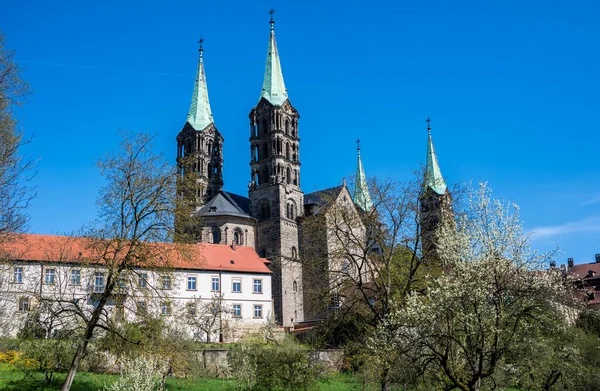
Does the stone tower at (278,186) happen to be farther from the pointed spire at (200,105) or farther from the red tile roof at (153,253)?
the pointed spire at (200,105)

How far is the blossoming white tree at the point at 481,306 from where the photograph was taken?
18.8 metres

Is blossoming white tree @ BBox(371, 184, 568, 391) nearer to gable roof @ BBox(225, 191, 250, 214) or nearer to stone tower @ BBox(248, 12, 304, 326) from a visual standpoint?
stone tower @ BBox(248, 12, 304, 326)

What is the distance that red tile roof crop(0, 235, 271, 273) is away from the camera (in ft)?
76.8

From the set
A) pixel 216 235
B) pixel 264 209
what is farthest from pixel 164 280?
pixel 264 209

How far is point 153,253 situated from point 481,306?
39.8 feet

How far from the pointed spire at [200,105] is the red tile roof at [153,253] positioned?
977 inches

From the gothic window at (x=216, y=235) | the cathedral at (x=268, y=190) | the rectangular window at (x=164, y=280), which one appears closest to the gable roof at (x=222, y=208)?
the cathedral at (x=268, y=190)

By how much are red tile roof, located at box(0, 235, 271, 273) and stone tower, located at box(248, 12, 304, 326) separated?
542 centimetres

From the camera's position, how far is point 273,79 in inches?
2960

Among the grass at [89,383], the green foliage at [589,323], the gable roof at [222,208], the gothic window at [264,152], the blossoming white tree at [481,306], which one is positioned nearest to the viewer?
the blossoming white tree at [481,306]

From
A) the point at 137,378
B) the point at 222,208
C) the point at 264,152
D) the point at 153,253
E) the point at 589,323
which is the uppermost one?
the point at 264,152

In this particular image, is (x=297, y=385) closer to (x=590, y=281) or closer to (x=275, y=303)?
(x=275, y=303)

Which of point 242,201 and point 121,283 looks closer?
point 121,283

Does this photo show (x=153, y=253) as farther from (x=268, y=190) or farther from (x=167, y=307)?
(x=268, y=190)
